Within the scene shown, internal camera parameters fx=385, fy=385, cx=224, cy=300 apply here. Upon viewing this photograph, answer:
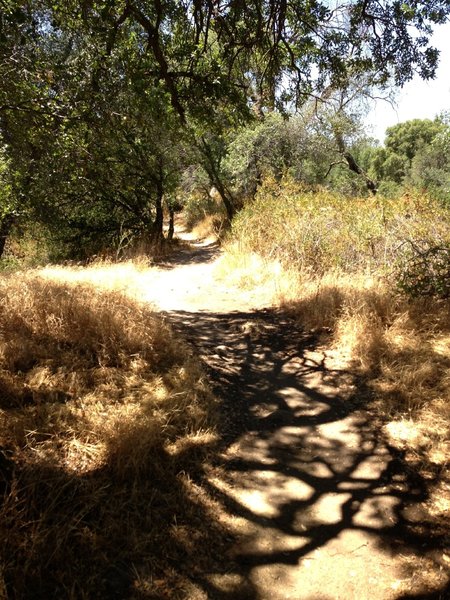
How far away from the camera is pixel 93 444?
262 centimetres

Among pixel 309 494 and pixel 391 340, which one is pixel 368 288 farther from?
pixel 309 494

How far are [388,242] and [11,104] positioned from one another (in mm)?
5507

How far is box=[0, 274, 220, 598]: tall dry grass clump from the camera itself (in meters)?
1.89

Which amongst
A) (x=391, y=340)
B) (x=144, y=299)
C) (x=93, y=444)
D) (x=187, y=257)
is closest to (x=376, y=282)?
(x=391, y=340)

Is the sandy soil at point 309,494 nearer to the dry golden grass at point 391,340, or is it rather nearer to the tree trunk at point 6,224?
the dry golden grass at point 391,340

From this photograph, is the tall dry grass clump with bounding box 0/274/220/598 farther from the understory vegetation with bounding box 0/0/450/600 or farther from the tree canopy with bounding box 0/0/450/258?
the tree canopy with bounding box 0/0/450/258

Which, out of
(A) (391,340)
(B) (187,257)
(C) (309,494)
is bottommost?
(C) (309,494)

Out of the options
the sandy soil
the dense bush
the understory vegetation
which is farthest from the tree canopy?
the sandy soil

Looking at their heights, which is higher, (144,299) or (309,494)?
(144,299)

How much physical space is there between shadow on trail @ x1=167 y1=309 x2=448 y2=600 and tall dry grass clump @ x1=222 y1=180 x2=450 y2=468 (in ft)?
1.21

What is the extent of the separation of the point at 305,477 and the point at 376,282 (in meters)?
3.52

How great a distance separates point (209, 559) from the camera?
2.10 meters

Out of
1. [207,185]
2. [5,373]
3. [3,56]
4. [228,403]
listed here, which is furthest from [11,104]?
[207,185]

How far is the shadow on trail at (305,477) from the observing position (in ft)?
7.16
